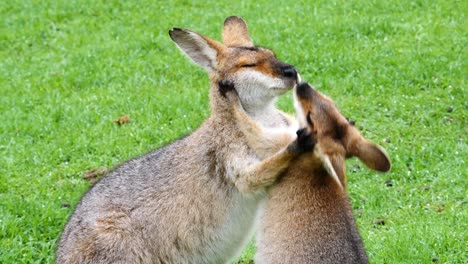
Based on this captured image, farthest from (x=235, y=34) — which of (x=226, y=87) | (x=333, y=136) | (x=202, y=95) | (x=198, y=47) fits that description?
(x=202, y=95)

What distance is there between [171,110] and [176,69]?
1487 millimetres

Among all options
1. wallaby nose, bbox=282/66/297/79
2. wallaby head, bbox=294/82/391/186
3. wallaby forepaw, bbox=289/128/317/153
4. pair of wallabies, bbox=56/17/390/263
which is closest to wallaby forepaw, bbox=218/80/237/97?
pair of wallabies, bbox=56/17/390/263

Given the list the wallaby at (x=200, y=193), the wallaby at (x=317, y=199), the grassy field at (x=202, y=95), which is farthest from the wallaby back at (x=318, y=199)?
the grassy field at (x=202, y=95)

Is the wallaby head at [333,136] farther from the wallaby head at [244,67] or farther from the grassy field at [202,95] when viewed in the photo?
the grassy field at [202,95]

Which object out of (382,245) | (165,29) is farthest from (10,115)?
(382,245)

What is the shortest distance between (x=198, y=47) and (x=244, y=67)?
0.39m

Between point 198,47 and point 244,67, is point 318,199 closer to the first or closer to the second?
point 244,67

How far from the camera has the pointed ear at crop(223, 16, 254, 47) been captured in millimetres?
6938

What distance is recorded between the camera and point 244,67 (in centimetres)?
644

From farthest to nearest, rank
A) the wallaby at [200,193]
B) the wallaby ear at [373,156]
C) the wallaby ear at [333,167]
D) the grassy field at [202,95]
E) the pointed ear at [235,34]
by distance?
the grassy field at [202,95] < the pointed ear at [235,34] < the wallaby at [200,193] < the wallaby ear at [373,156] < the wallaby ear at [333,167]

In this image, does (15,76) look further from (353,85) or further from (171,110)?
(353,85)

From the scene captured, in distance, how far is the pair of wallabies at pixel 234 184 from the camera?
5746 millimetres

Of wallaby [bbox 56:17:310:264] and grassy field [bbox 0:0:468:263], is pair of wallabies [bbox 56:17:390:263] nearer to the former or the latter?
wallaby [bbox 56:17:310:264]

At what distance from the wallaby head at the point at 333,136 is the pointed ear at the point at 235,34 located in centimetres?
106
